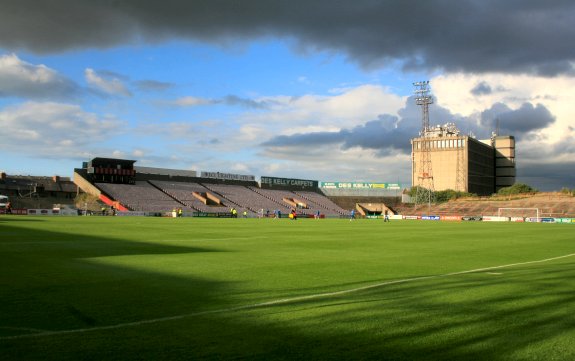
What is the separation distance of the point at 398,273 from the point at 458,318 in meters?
5.81

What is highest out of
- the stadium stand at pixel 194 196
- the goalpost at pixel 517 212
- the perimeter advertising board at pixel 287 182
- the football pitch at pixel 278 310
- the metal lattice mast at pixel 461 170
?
the metal lattice mast at pixel 461 170

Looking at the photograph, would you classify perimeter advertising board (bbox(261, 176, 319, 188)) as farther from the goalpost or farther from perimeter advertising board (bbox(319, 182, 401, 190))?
the goalpost

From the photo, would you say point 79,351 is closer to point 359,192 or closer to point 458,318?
point 458,318

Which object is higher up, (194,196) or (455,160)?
(455,160)

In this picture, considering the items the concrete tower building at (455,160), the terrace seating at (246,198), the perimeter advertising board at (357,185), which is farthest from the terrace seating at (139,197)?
the concrete tower building at (455,160)

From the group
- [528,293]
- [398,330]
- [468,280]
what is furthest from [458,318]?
[468,280]

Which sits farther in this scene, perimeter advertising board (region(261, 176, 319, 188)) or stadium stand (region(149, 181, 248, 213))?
perimeter advertising board (region(261, 176, 319, 188))

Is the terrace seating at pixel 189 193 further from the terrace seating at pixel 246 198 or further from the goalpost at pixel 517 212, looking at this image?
the goalpost at pixel 517 212

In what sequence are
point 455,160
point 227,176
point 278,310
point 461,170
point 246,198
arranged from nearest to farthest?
point 278,310 → point 246,198 → point 227,176 → point 461,170 → point 455,160

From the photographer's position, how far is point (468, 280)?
12031 mm

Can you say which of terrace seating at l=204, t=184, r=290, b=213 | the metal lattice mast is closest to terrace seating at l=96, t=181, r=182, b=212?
terrace seating at l=204, t=184, r=290, b=213

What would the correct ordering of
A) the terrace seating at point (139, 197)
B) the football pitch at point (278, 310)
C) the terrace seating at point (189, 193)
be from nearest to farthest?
the football pitch at point (278, 310) < the terrace seating at point (139, 197) < the terrace seating at point (189, 193)

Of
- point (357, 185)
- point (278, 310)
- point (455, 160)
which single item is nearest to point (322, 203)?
point (357, 185)

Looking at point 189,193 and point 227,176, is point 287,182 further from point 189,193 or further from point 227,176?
point 189,193
